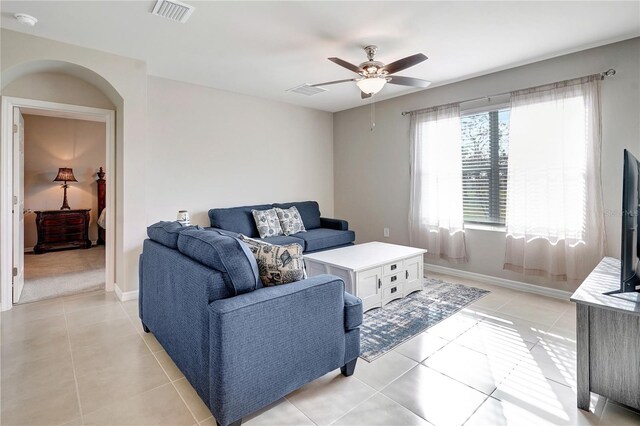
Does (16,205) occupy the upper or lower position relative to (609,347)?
upper

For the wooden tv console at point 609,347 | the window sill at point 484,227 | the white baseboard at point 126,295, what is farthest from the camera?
the window sill at point 484,227

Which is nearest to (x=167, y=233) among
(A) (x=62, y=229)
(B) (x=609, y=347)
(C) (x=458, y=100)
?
(B) (x=609, y=347)

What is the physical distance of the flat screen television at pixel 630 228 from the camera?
5.39 ft

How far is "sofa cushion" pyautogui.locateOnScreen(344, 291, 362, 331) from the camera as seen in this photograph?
1945 millimetres

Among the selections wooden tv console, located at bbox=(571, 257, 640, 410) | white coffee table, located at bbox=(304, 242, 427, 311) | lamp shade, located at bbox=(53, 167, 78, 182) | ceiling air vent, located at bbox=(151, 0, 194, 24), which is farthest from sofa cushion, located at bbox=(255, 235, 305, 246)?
lamp shade, located at bbox=(53, 167, 78, 182)

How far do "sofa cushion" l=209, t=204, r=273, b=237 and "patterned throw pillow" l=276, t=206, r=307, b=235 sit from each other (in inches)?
14.9

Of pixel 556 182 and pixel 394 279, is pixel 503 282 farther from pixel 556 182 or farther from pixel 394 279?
pixel 394 279

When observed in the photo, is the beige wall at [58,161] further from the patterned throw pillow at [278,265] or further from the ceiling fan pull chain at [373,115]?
the patterned throw pillow at [278,265]

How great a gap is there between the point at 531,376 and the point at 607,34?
9.84 ft

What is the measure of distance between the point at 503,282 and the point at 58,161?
7753 millimetres

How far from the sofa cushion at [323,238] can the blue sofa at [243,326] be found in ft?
7.32

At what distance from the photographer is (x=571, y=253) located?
3303 mm

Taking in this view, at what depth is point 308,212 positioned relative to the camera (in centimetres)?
515

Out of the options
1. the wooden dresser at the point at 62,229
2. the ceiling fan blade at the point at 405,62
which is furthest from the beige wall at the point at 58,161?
the ceiling fan blade at the point at 405,62
